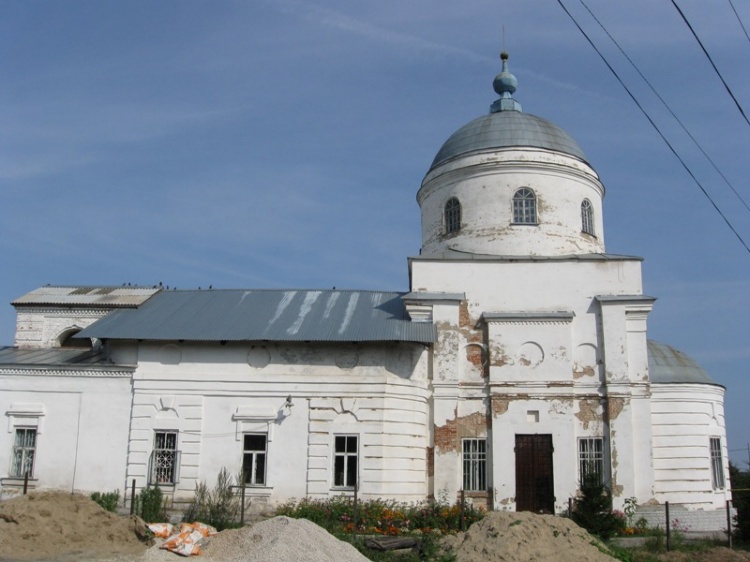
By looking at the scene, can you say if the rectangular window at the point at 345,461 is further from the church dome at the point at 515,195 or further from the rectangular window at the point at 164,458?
the church dome at the point at 515,195

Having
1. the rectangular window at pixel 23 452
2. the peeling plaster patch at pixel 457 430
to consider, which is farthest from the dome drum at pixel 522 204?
the rectangular window at pixel 23 452

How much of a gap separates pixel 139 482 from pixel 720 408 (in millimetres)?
15247

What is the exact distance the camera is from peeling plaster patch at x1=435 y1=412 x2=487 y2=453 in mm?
19375

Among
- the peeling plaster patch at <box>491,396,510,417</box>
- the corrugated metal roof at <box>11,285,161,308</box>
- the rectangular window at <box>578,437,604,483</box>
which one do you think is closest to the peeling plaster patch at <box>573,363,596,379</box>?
the rectangular window at <box>578,437,604,483</box>

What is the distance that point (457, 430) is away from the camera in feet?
64.3

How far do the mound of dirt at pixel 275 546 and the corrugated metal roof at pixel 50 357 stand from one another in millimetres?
8804

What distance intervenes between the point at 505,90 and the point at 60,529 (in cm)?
1877

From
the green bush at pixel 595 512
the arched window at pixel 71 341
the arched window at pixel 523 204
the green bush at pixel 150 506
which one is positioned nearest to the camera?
the green bush at pixel 595 512

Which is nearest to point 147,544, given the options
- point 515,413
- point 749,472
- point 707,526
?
point 515,413

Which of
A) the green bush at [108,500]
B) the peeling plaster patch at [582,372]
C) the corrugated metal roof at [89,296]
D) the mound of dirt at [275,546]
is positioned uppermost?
the corrugated metal roof at [89,296]

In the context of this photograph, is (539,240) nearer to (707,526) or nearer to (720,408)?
(720,408)

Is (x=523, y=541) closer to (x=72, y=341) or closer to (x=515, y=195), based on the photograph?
(x=515, y=195)

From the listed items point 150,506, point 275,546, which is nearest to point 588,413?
point 275,546

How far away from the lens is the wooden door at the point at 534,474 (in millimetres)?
19062
